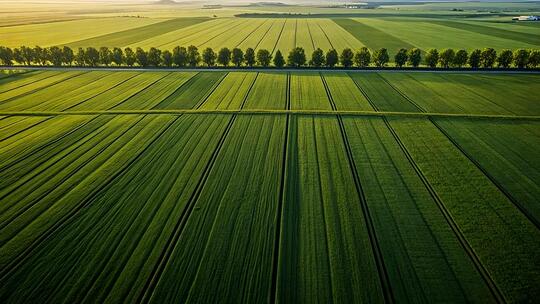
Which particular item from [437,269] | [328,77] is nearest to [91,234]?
[437,269]

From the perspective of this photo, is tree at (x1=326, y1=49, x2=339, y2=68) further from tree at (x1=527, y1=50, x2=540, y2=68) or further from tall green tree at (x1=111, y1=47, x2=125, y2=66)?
tall green tree at (x1=111, y1=47, x2=125, y2=66)

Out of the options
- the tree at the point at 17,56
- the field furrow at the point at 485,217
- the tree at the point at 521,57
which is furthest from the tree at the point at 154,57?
the tree at the point at 521,57

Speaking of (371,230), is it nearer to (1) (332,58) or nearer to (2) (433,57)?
(1) (332,58)

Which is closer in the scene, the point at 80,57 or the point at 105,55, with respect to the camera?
the point at 105,55

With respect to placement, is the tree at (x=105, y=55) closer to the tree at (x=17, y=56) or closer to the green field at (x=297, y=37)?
the tree at (x=17, y=56)

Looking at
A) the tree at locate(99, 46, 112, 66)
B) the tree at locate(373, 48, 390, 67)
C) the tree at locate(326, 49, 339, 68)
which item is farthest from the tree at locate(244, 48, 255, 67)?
the tree at locate(99, 46, 112, 66)

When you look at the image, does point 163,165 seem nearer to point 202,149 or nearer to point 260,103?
point 202,149

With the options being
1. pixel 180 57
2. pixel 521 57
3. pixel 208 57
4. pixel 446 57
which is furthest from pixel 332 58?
pixel 521 57
